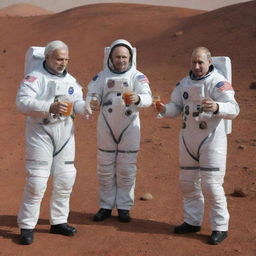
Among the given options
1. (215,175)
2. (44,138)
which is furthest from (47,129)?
(215,175)

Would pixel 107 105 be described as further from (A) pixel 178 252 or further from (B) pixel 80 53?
(B) pixel 80 53

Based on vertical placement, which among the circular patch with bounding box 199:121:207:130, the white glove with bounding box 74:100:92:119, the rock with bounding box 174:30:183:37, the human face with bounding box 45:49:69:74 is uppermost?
the rock with bounding box 174:30:183:37

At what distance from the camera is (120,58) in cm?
614

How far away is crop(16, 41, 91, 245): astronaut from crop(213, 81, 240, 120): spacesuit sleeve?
52.3 inches

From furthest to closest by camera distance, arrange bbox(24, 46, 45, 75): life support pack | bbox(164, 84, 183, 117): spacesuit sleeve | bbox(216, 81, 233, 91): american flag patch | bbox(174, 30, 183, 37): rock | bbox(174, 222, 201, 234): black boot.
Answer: bbox(174, 30, 183, 37): rock → bbox(174, 222, 201, 234): black boot → bbox(164, 84, 183, 117): spacesuit sleeve → bbox(24, 46, 45, 75): life support pack → bbox(216, 81, 233, 91): american flag patch

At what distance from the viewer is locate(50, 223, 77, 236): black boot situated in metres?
5.96

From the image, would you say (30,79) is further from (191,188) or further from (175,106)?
(191,188)

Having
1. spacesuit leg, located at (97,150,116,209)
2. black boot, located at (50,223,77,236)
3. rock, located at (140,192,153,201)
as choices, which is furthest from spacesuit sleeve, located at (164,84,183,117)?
rock, located at (140,192,153,201)

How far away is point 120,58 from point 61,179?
1.48m

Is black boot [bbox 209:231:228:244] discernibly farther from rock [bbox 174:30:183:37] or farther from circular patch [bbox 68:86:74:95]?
rock [bbox 174:30:183:37]

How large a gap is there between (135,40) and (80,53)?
2.25m

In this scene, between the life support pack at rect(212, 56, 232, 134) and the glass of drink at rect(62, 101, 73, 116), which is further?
the life support pack at rect(212, 56, 232, 134)

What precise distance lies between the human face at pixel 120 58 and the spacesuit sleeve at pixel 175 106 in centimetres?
65

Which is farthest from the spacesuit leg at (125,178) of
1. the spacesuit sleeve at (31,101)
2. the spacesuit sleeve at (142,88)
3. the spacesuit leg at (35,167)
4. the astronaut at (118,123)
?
the spacesuit sleeve at (31,101)
